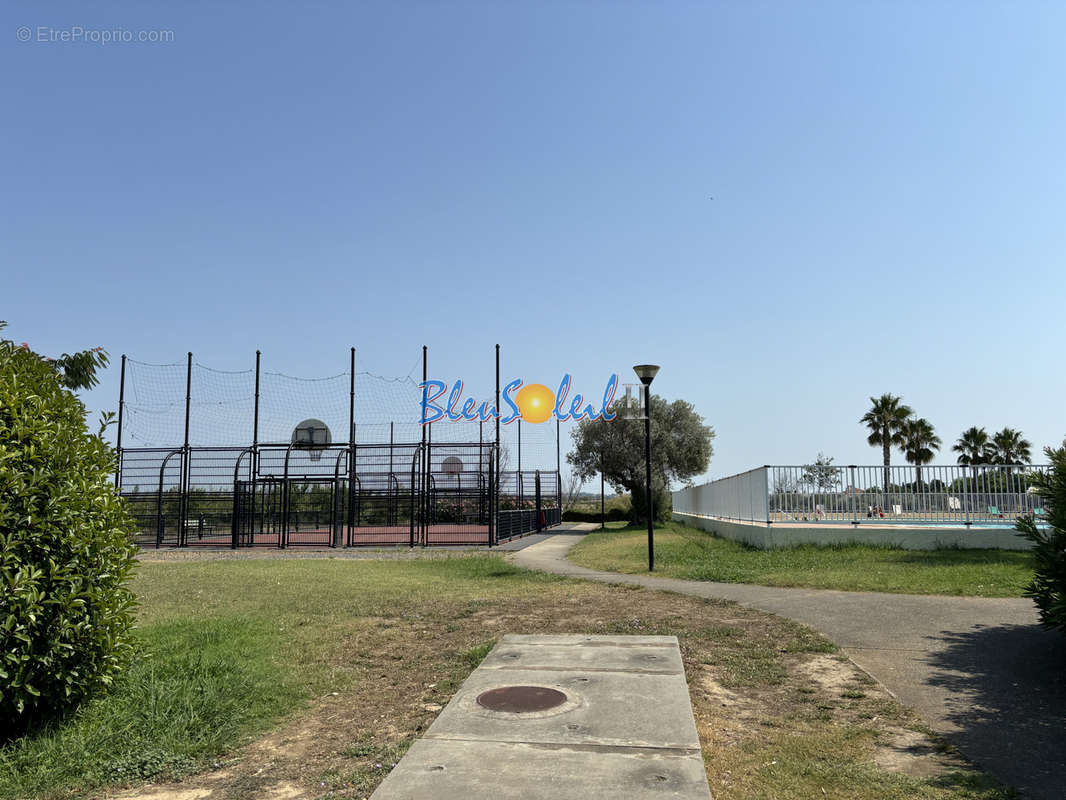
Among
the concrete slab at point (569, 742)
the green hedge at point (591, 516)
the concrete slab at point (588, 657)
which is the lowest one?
the green hedge at point (591, 516)

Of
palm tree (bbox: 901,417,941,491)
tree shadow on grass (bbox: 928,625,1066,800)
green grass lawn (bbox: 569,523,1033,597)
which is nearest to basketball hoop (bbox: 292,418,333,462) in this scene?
green grass lawn (bbox: 569,523,1033,597)

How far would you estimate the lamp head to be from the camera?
14.6 meters

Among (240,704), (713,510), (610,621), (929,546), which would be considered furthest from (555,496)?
(240,704)

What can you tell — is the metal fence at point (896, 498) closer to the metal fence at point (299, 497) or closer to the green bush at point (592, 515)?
the metal fence at point (299, 497)

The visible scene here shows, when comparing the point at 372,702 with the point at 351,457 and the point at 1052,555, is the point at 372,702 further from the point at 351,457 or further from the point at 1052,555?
the point at 351,457

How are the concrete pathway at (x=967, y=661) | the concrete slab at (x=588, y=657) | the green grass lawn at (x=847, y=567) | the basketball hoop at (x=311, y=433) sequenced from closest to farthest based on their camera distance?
the concrete pathway at (x=967, y=661), the concrete slab at (x=588, y=657), the green grass lawn at (x=847, y=567), the basketball hoop at (x=311, y=433)

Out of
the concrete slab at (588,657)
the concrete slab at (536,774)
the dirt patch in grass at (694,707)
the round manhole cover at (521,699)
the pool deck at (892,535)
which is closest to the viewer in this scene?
the concrete slab at (536,774)

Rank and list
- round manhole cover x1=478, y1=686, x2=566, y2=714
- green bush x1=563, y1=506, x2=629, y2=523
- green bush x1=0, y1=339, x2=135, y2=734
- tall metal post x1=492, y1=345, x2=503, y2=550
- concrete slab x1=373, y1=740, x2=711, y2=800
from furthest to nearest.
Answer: green bush x1=563, y1=506, x2=629, y2=523
tall metal post x1=492, y1=345, x2=503, y2=550
round manhole cover x1=478, y1=686, x2=566, y2=714
green bush x1=0, y1=339, x2=135, y2=734
concrete slab x1=373, y1=740, x2=711, y2=800

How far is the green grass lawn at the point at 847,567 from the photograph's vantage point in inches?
418

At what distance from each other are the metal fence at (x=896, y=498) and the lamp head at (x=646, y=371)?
14.8 feet

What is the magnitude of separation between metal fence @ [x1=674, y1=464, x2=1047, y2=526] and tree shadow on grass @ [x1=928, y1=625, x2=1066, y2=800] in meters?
9.75

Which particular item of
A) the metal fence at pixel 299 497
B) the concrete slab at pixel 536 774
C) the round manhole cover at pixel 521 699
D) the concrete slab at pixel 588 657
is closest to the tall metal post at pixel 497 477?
the metal fence at pixel 299 497

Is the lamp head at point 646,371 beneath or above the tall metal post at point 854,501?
above

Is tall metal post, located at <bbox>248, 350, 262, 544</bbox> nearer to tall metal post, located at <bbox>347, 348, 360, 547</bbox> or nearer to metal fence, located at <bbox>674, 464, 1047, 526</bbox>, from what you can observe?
tall metal post, located at <bbox>347, 348, 360, 547</bbox>
